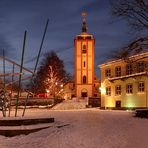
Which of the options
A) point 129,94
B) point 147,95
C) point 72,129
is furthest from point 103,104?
point 72,129

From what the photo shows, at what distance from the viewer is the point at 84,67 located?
84625 millimetres

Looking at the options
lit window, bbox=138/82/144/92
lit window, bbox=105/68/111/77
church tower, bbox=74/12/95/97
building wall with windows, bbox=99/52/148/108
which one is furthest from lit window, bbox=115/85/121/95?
church tower, bbox=74/12/95/97

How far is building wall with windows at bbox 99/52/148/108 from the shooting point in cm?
4659

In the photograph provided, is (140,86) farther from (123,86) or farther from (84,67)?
(84,67)

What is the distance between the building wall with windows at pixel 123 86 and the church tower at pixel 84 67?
2789 cm

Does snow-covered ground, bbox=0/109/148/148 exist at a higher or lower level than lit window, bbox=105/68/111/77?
lower

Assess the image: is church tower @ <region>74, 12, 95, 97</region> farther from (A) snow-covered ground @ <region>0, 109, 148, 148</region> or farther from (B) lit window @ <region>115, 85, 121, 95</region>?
(A) snow-covered ground @ <region>0, 109, 148, 148</region>

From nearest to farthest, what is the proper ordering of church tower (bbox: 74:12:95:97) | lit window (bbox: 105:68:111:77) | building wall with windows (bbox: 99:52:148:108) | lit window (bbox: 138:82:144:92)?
building wall with windows (bbox: 99:52:148:108) → lit window (bbox: 138:82:144:92) → lit window (bbox: 105:68:111:77) → church tower (bbox: 74:12:95:97)

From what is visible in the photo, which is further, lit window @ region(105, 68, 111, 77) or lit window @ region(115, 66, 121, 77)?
lit window @ region(105, 68, 111, 77)

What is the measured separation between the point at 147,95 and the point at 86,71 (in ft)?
129

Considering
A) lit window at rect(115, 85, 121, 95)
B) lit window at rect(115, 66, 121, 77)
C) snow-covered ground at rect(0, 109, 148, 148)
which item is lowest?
snow-covered ground at rect(0, 109, 148, 148)

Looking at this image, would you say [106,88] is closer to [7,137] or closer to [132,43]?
[132,43]

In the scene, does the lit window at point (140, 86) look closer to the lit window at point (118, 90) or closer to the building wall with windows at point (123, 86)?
the building wall with windows at point (123, 86)

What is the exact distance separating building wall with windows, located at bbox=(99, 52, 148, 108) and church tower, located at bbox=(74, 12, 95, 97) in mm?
27891
